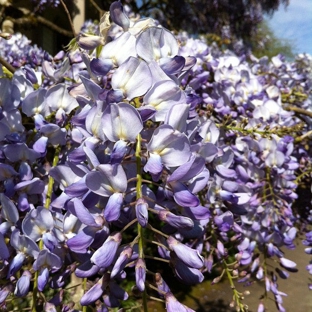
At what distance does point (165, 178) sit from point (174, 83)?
145mm

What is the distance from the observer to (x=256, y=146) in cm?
133

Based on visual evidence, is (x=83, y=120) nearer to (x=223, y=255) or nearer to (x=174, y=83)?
(x=174, y=83)

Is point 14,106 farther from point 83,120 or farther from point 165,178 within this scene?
point 165,178

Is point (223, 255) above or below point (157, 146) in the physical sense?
below

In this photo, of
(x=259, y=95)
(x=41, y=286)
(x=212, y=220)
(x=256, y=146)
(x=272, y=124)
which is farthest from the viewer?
(x=259, y=95)

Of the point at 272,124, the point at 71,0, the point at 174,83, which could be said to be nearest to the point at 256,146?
the point at 272,124

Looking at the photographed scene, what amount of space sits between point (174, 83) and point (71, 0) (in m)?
5.97

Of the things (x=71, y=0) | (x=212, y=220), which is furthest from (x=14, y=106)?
(x=71, y=0)

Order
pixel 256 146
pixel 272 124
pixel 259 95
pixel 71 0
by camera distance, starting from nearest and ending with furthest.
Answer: pixel 256 146
pixel 272 124
pixel 259 95
pixel 71 0

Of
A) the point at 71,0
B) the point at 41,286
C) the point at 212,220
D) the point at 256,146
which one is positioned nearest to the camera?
the point at 41,286

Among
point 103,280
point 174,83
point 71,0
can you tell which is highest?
point 174,83

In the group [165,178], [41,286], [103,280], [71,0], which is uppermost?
[165,178]

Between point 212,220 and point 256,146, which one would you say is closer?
point 212,220

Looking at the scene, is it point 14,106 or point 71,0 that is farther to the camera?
point 71,0
